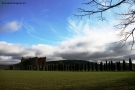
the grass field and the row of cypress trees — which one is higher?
Result: the grass field

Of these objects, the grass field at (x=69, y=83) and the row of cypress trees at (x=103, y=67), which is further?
the row of cypress trees at (x=103, y=67)

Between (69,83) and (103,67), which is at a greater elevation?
(69,83)

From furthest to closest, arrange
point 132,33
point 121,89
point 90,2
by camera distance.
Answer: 1. point 121,89
2. point 132,33
3. point 90,2

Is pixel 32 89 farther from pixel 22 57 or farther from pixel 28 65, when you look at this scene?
pixel 22 57

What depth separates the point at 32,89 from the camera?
1023 cm

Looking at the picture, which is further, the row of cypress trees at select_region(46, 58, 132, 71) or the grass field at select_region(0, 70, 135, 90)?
the row of cypress trees at select_region(46, 58, 132, 71)

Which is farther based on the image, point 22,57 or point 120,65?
point 22,57

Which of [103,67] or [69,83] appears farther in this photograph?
[103,67]

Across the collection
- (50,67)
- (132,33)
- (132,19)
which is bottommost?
(50,67)

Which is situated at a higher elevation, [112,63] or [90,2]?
[90,2]

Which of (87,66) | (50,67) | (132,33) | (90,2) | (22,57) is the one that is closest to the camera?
(90,2)

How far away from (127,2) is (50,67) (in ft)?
374

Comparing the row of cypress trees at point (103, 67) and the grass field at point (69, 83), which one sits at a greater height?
the grass field at point (69, 83)

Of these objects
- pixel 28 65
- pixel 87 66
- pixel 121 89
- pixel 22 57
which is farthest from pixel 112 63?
pixel 22 57
